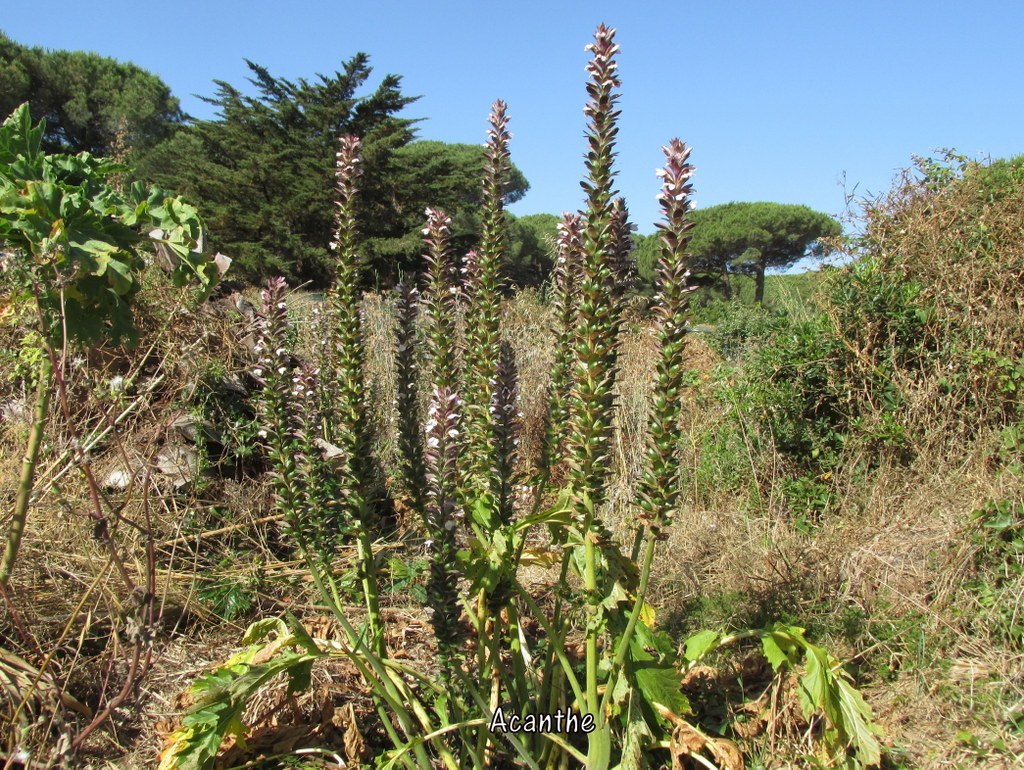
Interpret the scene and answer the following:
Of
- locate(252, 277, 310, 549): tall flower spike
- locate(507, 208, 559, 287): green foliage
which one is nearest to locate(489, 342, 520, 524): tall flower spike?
locate(252, 277, 310, 549): tall flower spike

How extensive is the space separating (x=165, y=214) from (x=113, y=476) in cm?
314

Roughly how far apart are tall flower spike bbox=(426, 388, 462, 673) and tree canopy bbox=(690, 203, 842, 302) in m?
27.9

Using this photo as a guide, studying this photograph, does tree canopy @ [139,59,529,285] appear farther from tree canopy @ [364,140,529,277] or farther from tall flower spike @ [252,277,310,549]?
tall flower spike @ [252,277,310,549]

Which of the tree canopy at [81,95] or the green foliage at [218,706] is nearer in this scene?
the green foliage at [218,706]

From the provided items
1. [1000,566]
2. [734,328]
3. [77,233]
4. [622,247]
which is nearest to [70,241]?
[77,233]

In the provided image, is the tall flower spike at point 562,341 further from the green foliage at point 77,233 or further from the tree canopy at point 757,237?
the tree canopy at point 757,237

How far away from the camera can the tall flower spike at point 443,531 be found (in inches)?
96.2

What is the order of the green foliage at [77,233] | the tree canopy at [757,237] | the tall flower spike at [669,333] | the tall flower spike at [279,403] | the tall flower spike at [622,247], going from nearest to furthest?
the green foliage at [77,233], the tall flower spike at [669,333], the tall flower spike at [622,247], the tall flower spike at [279,403], the tree canopy at [757,237]

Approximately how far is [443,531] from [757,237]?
97.0 ft

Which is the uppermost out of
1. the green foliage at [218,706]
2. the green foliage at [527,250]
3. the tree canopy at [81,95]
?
the tree canopy at [81,95]

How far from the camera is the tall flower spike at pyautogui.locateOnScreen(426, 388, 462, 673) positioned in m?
2.44

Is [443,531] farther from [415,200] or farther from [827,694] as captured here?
[415,200]

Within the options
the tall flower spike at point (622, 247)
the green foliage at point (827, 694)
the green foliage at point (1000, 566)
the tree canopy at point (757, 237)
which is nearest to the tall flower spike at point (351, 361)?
the tall flower spike at point (622, 247)

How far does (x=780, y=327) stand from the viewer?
21.6 feet
